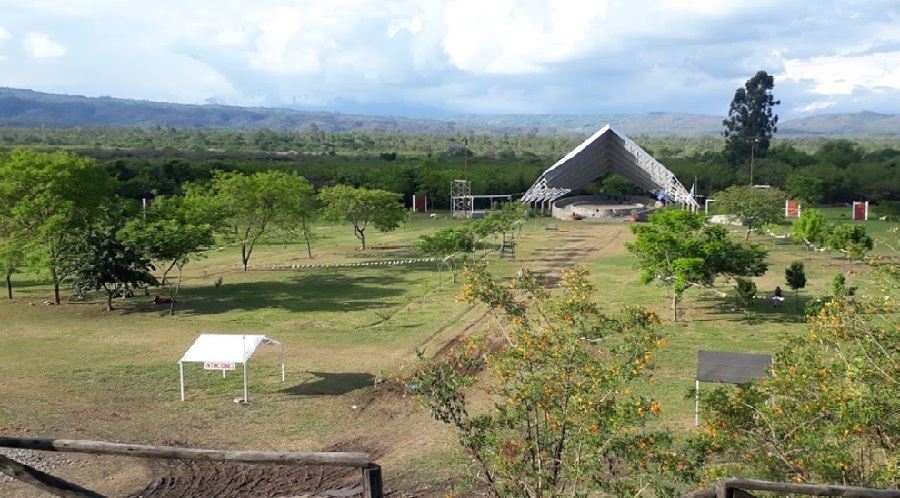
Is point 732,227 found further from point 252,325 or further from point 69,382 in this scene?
point 69,382

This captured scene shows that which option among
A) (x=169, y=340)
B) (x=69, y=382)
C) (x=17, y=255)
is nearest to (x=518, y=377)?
A: (x=69, y=382)

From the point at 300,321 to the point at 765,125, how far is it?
262 feet

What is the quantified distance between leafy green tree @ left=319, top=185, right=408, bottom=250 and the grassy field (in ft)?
16.0

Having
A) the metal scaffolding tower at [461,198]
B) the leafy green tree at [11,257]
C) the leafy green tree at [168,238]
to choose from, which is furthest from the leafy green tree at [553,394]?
the metal scaffolding tower at [461,198]

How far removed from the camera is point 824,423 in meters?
7.73

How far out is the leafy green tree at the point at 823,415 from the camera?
272 inches

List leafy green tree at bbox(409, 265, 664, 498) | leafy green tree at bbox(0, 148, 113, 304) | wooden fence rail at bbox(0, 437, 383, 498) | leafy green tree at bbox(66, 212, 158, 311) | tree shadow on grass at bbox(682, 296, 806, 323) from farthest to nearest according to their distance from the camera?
1. leafy green tree at bbox(0, 148, 113, 304)
2. leafy green tree at bbox(66, 212, 158, 311)
3. tree shadow on grass at bbox(682, 296, 806, 323)
4. leafy green tree at bbox(409, 265, 664, 498)
5. wooden fence rail at bbox(0, 437, 383, 498)

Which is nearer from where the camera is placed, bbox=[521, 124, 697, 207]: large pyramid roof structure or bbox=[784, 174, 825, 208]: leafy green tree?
bbox=[521, 124, 697, 207]: large pyramid roof structure

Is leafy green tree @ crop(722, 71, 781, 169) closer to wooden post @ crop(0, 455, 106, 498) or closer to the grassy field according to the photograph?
the grassy field

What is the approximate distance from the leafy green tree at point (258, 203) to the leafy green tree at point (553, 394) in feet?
91.6

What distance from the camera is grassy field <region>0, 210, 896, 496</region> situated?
14.7 m

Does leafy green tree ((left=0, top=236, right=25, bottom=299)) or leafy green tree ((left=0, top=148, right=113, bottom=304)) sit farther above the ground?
leafy green tree ((left=0, top=148, right=113, bottom=304))

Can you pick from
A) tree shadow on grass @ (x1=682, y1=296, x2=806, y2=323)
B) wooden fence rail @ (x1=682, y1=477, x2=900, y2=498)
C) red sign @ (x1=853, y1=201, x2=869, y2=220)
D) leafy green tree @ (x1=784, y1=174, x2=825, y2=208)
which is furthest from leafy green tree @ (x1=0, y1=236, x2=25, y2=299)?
leafy green tree @ (x1=784, y1=174, x2=825, y2=208)

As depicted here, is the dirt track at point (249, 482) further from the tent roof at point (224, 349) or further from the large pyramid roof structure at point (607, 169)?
the large pyramid roof structure at point (607, 169)
